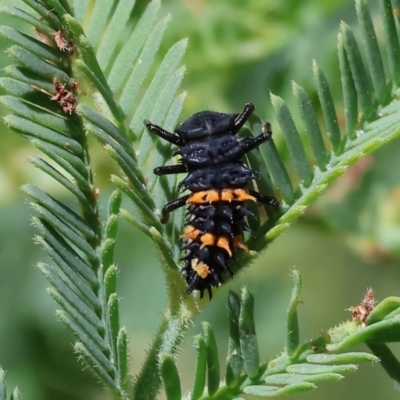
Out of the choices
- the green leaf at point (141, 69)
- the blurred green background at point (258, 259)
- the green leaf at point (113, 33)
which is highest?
the green leaf at point (113, 33)

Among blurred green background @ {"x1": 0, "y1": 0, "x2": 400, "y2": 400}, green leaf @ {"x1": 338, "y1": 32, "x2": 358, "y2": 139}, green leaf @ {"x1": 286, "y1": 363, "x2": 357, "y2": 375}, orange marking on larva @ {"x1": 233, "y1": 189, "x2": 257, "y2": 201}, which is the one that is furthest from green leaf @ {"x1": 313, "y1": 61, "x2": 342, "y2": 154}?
blurred green background @ {"x1": 0, "y1": 0, "x2": 400, "y2": 400}

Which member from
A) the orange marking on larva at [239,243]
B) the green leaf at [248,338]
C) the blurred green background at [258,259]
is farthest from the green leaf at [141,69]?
the blurred green background at [258,259]

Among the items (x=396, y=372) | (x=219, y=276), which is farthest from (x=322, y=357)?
(x=219, y=276)

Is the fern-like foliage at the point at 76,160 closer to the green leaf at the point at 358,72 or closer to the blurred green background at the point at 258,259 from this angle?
the green leaf at the point at 358,72

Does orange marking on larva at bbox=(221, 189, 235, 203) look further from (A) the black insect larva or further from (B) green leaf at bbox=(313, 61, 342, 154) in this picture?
(B) green leaf at bbox=(313, 61, 342, 154)

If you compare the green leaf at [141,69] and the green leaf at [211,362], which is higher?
the green leaf at [141,69]

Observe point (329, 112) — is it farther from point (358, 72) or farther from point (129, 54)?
point (129, 54)

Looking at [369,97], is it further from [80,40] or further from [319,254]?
[319,254]
